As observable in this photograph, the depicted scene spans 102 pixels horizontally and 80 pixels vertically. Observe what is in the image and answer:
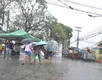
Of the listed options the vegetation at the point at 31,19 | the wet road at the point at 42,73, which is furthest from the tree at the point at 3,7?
the wet road at the point at 42,73

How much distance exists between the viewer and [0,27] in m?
44.2

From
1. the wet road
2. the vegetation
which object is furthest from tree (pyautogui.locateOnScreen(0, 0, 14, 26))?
the wet road

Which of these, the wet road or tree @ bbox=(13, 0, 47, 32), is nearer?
the wet road

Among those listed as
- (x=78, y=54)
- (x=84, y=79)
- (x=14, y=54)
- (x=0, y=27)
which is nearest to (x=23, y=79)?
(x=84, y=79)

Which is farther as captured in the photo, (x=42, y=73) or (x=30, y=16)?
(x=30, y=16)

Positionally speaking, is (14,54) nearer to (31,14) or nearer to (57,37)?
(31,14)

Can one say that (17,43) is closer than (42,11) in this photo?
Yes

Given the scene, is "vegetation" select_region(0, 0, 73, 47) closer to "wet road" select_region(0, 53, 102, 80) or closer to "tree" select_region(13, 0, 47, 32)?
"tree" select_region(13, 0, 47, 32)

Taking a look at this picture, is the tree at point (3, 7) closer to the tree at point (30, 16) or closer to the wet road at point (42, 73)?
the tree at point (30, 16)

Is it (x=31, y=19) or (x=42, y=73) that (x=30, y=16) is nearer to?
(x=31, y=19)

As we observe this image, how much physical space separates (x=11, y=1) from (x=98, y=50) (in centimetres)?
1927

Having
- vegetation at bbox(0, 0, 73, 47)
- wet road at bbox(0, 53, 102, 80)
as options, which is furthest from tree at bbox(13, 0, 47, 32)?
wet road at bbox(0, 53, 102, 80)

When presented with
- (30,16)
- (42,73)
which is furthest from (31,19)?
(42,73)

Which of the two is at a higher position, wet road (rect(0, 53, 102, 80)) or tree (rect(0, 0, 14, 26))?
tree (rect(0, 0, 14, 26))
